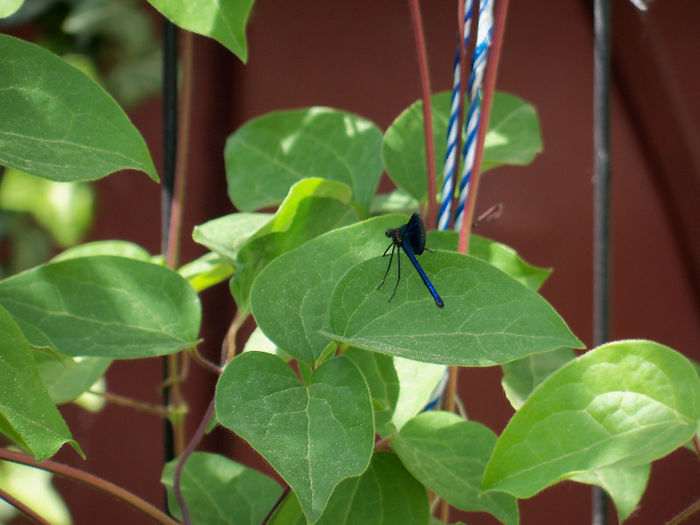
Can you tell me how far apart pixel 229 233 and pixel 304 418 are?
0.52ft

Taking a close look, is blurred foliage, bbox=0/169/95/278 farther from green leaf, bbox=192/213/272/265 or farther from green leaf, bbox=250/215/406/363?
green leaf, bbox=250/215/406/363

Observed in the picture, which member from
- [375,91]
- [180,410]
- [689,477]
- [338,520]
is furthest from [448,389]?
[375,91]

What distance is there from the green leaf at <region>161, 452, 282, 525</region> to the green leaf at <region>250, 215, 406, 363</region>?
0.48ft

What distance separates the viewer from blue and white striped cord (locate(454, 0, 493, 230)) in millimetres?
359

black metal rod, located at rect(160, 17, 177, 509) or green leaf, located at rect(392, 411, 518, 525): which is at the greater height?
black metal rod, located at rect(160, 17, 177, 509)

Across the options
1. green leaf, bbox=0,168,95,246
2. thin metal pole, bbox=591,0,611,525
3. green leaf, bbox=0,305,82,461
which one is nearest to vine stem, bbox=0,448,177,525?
green leaf, bbox=0,305,82,461

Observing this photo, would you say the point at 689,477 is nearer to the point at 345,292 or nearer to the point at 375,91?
the point at 375,91

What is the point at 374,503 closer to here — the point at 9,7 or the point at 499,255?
the point at 499,255

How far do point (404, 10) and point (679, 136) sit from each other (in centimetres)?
45

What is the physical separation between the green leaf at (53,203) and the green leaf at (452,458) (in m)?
1.02

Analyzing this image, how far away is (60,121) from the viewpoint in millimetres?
286

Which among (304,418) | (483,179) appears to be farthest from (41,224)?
(304,418)

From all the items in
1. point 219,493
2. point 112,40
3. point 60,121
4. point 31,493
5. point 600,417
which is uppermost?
point 112,40

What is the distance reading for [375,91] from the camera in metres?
1.13
